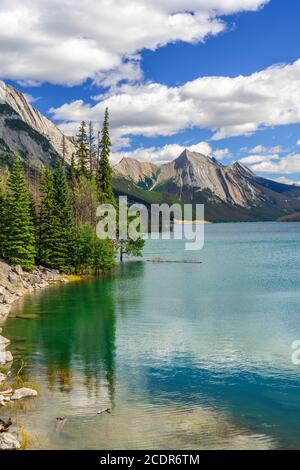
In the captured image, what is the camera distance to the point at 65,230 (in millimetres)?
88688

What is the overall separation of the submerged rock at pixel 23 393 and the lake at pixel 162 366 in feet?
2.72

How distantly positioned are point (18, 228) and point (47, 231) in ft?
23.9

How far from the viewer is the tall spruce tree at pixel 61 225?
88.1 metres

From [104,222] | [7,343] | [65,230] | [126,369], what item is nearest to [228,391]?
[126,369]

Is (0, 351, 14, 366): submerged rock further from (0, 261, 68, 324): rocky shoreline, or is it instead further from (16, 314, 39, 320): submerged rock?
(0, 261, 68, 324): rocky shoreline

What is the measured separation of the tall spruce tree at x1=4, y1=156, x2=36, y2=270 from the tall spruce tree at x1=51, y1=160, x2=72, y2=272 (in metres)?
5.29

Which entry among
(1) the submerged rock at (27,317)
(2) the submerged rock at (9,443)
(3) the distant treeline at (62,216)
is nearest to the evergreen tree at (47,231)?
(3) the distant treeline at (62,216)

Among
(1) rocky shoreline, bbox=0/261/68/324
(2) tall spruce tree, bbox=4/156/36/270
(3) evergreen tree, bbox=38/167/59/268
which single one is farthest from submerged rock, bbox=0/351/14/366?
(3) evergreen tree, bbox=38/167/59/268

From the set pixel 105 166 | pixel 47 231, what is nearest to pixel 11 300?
pixel 47 231

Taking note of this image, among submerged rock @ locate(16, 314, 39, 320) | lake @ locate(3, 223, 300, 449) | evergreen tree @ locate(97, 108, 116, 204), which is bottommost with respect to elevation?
lake @ locate(3, 223, 300, 449)

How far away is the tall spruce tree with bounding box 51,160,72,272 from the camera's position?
289ft

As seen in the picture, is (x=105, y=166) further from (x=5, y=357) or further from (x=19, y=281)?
(x=5, y=357)
